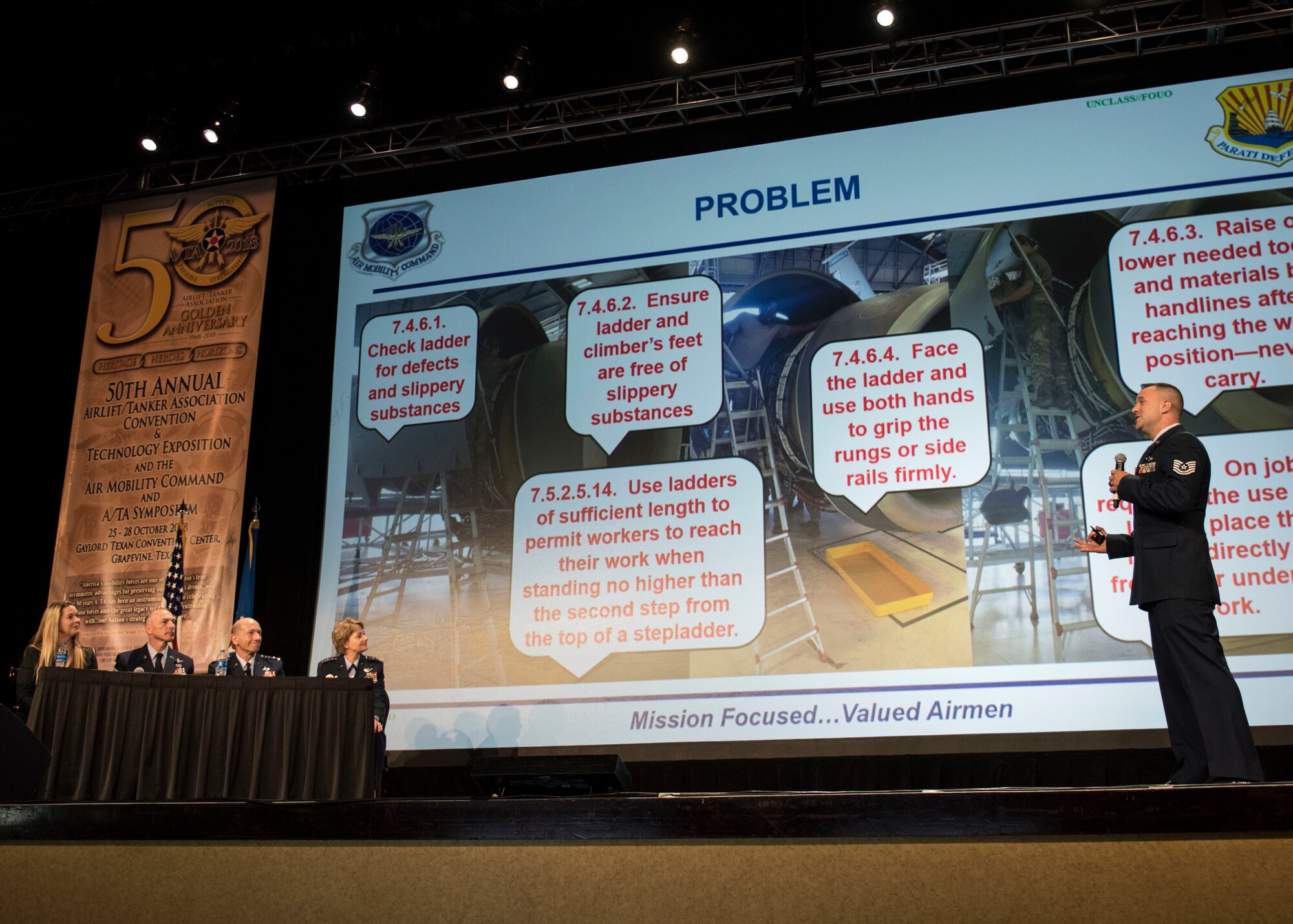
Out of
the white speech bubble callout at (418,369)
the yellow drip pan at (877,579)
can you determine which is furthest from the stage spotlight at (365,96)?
the yellow drip pan at (877,579)

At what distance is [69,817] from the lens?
8.09ft

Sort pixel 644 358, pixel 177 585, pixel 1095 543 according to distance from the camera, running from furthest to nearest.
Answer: pixel 177 585 < pixel 644 358 < pixel 1095 543

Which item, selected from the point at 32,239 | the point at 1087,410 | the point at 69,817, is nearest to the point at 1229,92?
the point at 1087,410

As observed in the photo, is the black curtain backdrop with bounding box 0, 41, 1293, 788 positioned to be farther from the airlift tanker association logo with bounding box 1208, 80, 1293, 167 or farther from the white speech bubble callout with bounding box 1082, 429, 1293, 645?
the white speech bubble callout with bounding box 1082, 429, 1293, 645

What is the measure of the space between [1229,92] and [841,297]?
203 cm

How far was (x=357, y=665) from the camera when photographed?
5.07 m

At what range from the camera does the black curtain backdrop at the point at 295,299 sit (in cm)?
562

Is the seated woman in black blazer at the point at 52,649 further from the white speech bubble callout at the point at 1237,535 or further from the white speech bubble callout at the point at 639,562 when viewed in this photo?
the white speech bubble callout at the point at 1237,535

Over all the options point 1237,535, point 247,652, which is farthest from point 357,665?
point 1237,535

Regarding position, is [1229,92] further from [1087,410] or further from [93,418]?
[93,418]

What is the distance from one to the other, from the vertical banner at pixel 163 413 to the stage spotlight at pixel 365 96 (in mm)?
950

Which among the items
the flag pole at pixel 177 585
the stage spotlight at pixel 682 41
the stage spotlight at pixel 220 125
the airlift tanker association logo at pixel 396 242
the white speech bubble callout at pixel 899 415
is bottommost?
the flag pole at pixel 177 585

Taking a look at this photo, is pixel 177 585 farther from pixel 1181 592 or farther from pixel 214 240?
pixel 1181 592

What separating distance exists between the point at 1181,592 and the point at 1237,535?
1.71 meters
